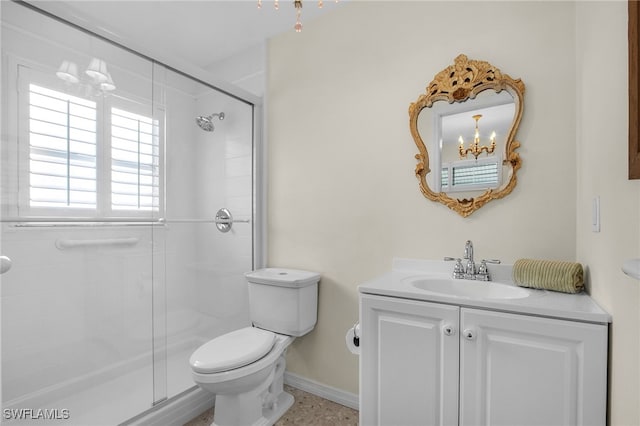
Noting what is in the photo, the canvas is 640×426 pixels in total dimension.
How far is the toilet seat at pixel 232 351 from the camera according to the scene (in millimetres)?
1428

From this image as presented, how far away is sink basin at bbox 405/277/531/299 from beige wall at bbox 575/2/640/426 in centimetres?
29

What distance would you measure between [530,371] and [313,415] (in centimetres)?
126

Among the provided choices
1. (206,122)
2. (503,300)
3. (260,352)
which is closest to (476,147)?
(503,300)

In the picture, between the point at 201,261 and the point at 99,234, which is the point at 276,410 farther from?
the point at 99,234

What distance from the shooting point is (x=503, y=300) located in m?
1.11

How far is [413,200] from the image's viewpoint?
1719 millimetres

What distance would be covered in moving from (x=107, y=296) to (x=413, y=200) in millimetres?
1699

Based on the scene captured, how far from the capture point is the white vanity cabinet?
984 millimetres

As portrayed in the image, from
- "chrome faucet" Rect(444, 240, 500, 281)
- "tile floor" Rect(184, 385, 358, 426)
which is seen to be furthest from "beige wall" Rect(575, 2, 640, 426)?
"tile floor" Rect(184, 385, 358, 426)

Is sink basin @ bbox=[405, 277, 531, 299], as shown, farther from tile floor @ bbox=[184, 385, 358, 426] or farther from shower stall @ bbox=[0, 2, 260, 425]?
shower stall @ bbox=[0, 2, 260, 425]

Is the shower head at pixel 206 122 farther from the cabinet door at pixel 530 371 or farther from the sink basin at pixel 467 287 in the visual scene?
the cabinet door at pixel 530 371

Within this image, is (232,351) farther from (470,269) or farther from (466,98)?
(466,98)

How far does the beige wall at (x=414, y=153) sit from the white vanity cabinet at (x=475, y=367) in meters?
0.10

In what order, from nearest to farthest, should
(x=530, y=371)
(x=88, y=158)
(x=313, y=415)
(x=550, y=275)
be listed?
(x=530, y=371), (x=550, y=275), (x=88, y=158), (x=313, y=415)
